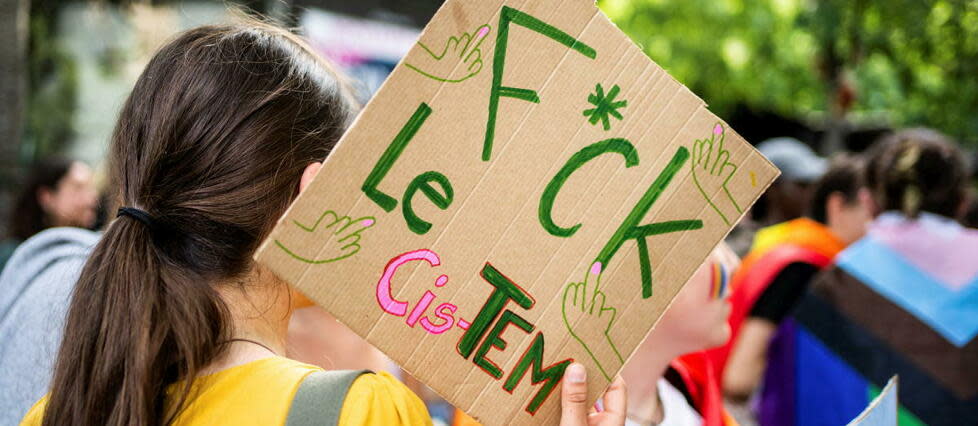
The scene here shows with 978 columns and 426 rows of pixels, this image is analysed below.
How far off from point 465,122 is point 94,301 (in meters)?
0.61

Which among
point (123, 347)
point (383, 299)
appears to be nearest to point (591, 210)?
point (383, 299)

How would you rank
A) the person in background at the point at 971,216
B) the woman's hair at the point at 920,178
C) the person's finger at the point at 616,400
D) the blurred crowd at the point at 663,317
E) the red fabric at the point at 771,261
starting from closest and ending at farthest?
the blurred crowd at the point at 663,317 → the person's finger at the point at 616,400 → the woman's hair at the point at 920,178 → the red fabric at the point at 771,261 → the person in background at the point at 971,216

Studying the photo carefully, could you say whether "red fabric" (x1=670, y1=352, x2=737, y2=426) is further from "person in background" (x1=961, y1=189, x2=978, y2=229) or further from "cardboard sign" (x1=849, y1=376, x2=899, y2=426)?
"person in background" (x1=961, y1=189, x2=978, y2=229)

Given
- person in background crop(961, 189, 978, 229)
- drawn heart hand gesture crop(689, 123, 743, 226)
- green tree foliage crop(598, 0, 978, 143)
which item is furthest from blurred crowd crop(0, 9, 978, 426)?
green tree foliage crop(598, 0, 978, 143)

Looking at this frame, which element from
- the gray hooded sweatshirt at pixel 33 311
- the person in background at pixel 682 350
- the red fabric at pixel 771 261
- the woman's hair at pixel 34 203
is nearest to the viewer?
the gray hooded sweatshirt at pixel 33 311

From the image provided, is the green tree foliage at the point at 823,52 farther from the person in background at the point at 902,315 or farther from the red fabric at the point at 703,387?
the red fabric at the point at 703,387

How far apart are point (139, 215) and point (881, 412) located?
1.21 meters

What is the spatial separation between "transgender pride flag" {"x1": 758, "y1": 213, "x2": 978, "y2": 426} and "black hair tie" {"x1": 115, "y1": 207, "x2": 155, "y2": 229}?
2.56 metres

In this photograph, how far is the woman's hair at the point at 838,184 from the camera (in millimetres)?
4062

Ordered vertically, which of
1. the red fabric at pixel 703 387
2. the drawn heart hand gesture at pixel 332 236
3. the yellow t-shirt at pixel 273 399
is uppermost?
the red fabric at pixel 703 387

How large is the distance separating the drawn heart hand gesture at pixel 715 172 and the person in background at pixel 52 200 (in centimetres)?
327

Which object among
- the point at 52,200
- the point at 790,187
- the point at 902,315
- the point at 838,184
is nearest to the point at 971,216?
the point at 790,187

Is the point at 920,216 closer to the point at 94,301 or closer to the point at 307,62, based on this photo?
the point at 307,62

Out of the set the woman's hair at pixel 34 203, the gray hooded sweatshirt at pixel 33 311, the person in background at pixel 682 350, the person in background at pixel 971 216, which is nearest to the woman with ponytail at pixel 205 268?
the gray hooded sweatshirt at pixel 33 311
